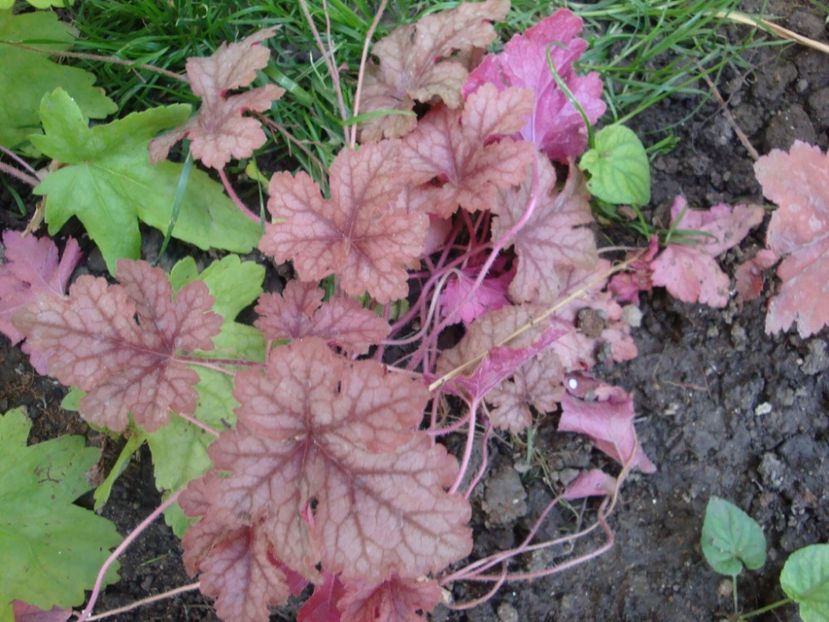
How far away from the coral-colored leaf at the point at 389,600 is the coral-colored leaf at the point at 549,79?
3.48 feet

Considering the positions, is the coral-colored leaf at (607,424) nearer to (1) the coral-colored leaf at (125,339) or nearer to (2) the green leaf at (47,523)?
(1) the coral-colored leaf at (125,339)

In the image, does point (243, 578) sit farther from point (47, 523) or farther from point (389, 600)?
point (47, 523)

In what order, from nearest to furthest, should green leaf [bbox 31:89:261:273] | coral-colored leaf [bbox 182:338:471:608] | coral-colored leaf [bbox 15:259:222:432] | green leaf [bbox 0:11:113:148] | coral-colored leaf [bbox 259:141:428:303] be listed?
coral-colored leaf [bbox 182:338:471:608], coral-colored leaf [bbox 15:259:222:432], coral-colored leaf [bbox 259:141:428:303], green leaf [bbox 31:89:261:273], green leaf [bbox 0:11:113:148]

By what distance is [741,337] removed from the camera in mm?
2057

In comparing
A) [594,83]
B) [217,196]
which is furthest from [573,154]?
[217,196]

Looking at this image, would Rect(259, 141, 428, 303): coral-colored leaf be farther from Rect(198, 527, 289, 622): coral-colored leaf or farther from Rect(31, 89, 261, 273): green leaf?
Rect(198, 527, 289, 622): coral-colored leaf

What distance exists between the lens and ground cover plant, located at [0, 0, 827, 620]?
4.71 feet

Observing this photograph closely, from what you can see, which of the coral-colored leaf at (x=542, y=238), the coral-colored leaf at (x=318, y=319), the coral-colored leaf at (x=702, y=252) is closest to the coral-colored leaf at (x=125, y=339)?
the coral-colored leaf at (x=318, y=319)

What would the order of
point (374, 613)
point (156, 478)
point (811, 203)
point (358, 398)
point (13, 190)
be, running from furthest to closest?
point (13, 190) < point (811, 203) < point (156, 478) < point (374, 613) < point (358, 398)

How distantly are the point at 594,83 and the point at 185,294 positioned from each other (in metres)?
1.11

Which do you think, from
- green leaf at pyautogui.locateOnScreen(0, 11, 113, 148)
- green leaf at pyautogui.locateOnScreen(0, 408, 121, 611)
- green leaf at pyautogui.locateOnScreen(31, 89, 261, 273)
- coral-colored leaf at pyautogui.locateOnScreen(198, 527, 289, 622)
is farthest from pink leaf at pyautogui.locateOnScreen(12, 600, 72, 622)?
green leaf at pyautogui.locateOnScreen(0, 11, 113, 148)

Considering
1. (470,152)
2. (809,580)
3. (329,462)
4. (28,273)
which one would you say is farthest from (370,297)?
(809,580)

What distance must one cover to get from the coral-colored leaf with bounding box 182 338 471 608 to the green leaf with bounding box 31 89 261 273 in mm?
641

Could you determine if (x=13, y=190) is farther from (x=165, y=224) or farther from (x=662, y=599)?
(x=662, y=599)
